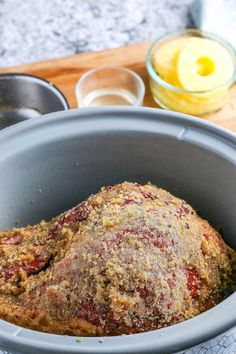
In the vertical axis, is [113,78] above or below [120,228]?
below

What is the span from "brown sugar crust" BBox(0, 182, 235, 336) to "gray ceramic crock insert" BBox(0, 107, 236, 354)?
3.1 inches

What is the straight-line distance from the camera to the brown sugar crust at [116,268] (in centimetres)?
71

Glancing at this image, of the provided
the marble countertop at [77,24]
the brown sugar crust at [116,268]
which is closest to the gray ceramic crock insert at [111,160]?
the brown sugar crust at [116,268]

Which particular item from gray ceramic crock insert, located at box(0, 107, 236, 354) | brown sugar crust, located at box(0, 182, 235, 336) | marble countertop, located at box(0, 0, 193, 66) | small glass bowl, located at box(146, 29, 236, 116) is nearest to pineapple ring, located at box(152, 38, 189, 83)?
small glass bowl, located at box(146, 29, 236, 116)

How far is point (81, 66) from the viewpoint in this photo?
1375 mm

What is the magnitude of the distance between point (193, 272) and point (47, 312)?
0.18 meters

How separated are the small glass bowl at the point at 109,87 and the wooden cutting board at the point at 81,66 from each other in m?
0.03

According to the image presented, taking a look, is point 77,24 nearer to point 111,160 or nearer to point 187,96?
point 187,96

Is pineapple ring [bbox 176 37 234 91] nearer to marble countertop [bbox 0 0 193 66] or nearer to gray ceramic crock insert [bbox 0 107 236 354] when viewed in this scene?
marble countertop [bbox 0 0 193 66]

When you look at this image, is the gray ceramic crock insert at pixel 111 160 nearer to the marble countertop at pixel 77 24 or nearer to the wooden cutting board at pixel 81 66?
the wooden cutting board at pixel 81 66

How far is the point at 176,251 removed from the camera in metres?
0.75

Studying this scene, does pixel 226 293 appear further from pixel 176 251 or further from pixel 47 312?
pixel 47 312

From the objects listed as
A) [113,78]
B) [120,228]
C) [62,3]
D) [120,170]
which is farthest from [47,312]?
[62,3]

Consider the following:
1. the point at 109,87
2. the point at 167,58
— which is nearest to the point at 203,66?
the point at 167,58
